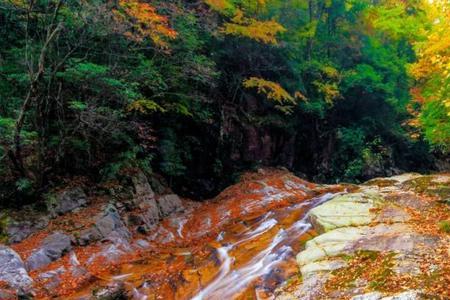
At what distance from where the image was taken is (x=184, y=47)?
40.9 ft

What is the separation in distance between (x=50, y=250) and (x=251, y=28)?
1116 cm

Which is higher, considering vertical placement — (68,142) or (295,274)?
(68,142)

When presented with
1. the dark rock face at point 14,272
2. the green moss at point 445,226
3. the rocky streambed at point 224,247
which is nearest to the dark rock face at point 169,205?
the rocky streambed at point 224,247

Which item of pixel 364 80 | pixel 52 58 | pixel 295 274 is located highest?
pixel 52 58

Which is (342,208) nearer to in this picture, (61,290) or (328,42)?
(61,290)

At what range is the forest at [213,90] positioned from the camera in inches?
380

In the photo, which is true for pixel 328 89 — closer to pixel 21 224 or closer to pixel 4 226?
pixel 21 224

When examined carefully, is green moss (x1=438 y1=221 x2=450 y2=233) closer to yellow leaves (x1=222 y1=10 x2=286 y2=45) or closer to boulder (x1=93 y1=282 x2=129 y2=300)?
boulder (x1=93 y1=282 x2=129 y2=300)

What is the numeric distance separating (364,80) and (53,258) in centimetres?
1833

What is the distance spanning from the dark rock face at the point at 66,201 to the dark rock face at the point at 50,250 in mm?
1017

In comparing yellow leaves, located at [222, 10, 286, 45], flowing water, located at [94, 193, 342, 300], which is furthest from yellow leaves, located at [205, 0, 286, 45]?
flowing water, located at [94, 193, 342, 300]

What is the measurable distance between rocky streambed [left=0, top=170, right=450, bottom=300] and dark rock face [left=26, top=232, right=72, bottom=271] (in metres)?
0.02

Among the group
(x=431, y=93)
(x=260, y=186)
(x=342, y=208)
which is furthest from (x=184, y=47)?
(x=431, y=93)

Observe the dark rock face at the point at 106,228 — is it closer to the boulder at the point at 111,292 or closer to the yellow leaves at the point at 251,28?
the boulder at the point at 111,292
